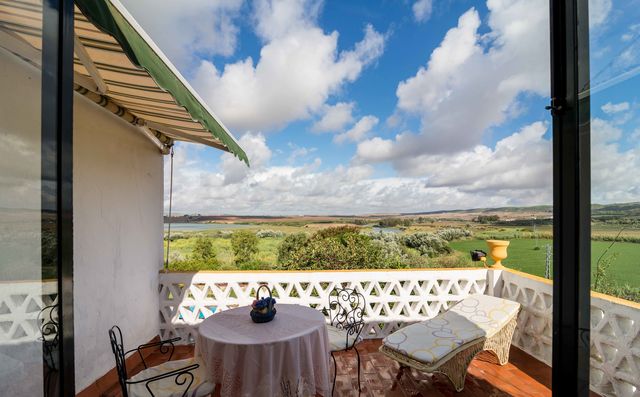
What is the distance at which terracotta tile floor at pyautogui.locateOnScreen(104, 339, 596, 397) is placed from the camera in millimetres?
2998

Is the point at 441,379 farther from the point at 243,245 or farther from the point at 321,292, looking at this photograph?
the point at 243,245

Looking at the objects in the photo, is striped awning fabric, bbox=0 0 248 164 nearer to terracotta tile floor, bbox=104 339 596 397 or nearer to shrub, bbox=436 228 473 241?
terracotta tile floor, bbox=104 339 596 397

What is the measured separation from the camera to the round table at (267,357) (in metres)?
2.21

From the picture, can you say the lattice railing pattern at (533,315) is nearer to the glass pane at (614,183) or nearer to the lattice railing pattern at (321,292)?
the lattice railing pattern at (321,292)

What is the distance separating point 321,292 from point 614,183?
3732 millimetres

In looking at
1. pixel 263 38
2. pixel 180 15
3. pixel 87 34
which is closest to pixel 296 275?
pixel 87 34

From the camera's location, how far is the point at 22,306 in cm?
77

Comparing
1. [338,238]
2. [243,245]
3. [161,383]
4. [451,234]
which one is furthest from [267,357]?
[451,234]

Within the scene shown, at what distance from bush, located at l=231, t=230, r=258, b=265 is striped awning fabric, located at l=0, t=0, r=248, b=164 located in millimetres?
4824

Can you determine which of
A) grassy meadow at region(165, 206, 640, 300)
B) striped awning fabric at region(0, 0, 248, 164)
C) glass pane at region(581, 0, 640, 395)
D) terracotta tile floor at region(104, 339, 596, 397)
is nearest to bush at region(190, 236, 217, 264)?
grassy meadow at region(165, 206, 640, 300)

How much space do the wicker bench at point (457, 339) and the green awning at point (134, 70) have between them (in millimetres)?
2551

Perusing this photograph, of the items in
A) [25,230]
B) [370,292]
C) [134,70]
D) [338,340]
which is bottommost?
[338,340]

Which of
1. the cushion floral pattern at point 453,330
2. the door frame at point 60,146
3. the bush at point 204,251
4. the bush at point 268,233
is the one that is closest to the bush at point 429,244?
the bush at point 268,233

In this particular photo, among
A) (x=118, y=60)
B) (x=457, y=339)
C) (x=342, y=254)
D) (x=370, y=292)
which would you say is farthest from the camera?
(x=342, y=254)
